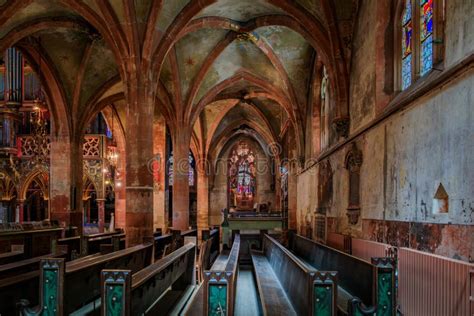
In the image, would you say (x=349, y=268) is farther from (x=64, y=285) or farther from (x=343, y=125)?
(x=343, y=125)

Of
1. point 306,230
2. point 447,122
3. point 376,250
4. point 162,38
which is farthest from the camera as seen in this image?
point 306,230

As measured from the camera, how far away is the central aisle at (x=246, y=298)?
6141mm

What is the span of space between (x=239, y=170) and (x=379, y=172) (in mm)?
26865

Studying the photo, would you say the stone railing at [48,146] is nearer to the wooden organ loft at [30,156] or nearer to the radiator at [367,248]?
the wooden organ loft at [30,156]

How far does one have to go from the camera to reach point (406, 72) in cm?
785

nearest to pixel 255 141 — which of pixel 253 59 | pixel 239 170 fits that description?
pixel 239 170

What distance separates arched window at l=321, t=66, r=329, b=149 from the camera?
13.9 metres

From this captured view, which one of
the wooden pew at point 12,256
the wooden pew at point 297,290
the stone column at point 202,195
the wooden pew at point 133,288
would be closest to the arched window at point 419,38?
the wooden pew at point 297,290

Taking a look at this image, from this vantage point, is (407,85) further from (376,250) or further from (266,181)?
(266,181)

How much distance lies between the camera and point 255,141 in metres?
34.4

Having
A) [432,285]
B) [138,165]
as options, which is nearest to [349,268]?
[432,285]

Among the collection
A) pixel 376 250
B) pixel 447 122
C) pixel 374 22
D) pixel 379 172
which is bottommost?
pixel 376 250

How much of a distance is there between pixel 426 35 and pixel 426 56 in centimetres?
35

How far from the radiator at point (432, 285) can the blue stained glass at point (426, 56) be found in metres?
3.02
